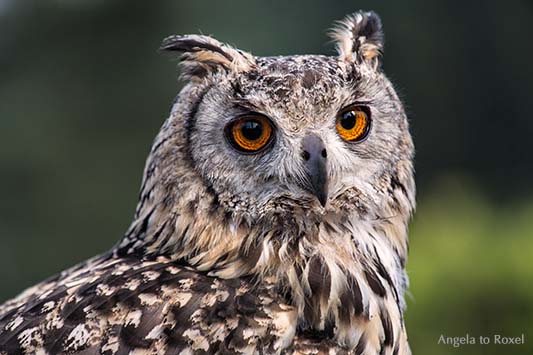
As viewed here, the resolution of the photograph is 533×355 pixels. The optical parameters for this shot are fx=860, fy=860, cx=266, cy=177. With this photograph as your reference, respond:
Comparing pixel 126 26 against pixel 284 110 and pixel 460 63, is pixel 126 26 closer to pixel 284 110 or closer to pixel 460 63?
pixel 460 63

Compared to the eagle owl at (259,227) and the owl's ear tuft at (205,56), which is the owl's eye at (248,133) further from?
the owl's ear tuft at (205,56)

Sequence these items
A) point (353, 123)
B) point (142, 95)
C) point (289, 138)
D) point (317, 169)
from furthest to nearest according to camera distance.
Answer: point (142, 95) < point (353, 123) < point (289, 138) < point (317, 169)

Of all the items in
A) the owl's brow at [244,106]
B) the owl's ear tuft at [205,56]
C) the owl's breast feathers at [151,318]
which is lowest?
the owl's breast feathers at [151,318]

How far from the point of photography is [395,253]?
313 cm

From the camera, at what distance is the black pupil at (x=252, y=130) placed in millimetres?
2859

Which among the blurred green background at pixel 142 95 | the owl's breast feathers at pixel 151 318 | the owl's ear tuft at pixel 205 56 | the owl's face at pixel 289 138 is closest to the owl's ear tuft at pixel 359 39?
the owl's face at pixel 289 138

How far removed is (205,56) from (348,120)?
0.55 meters

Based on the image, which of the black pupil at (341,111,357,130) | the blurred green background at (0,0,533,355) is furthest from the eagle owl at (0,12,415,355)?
the blurred green background at (0,0,533,355)

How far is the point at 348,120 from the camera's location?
2.95 meters

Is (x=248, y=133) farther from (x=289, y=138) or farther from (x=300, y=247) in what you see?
(x=300, y=247)

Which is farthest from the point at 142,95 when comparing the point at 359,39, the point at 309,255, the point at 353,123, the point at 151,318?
the point at 151,318

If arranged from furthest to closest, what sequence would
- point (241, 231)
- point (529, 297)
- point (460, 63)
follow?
point (460, 63), point (529, 297), point (241, 231)

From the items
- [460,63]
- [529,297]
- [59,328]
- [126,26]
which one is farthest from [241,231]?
[126,26]

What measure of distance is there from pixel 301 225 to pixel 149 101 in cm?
842
